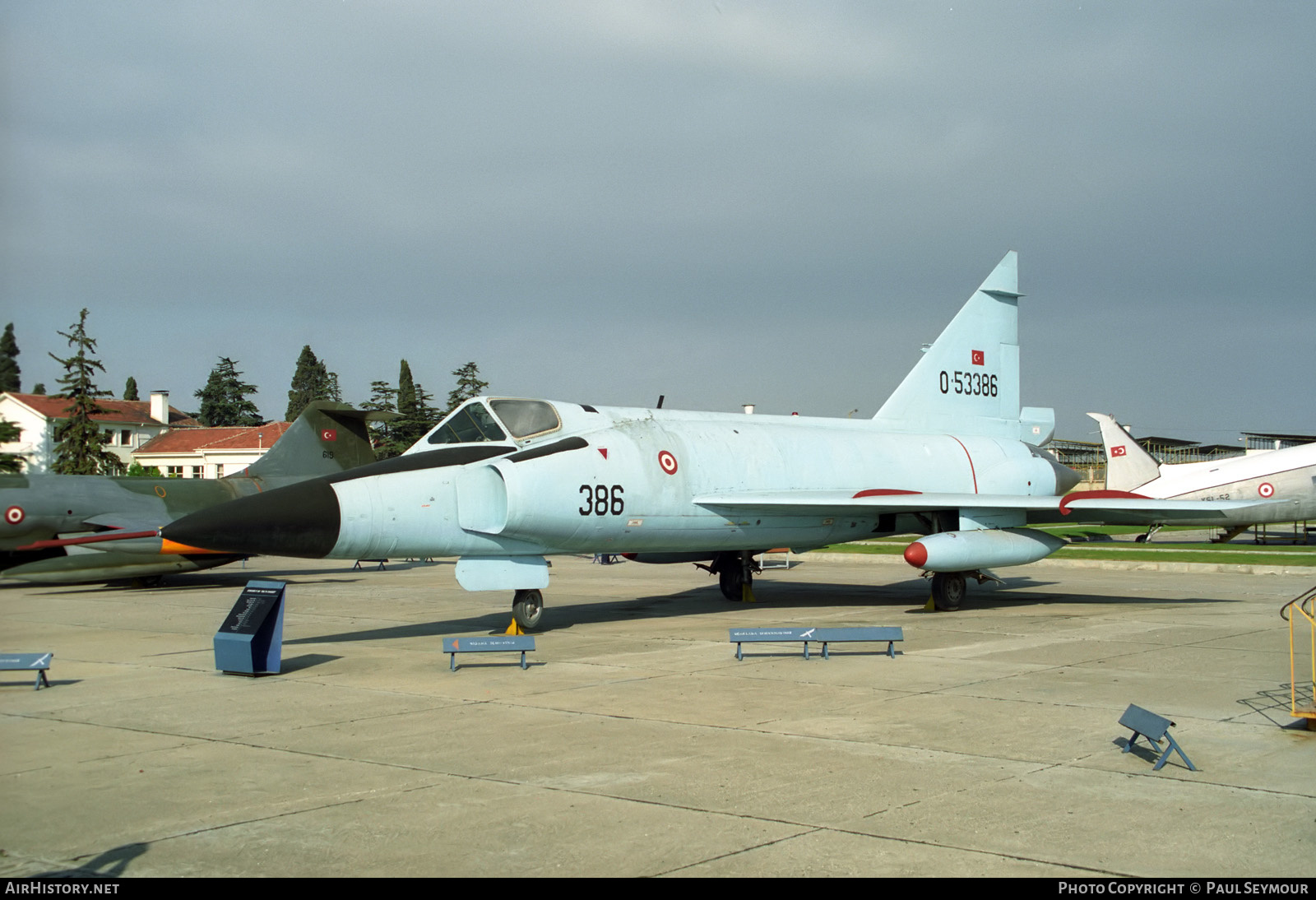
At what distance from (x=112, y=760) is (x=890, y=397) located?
14.5 m

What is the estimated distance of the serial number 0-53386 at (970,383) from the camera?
63.1 ft

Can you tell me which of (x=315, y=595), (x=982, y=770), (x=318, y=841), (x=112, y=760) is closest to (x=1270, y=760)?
(x=982, y=770)

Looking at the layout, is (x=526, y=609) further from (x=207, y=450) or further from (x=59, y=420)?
(x=207, y=450)

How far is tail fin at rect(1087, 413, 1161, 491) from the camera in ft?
116

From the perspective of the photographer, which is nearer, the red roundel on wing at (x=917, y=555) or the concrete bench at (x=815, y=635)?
the concrete bench at (x=815, y=635)

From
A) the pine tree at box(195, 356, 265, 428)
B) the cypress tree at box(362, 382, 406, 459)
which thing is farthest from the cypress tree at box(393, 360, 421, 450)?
the pine tree at box(195, 356, 265, 428)

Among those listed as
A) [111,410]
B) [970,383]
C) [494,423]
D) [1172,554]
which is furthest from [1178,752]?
[111,410]

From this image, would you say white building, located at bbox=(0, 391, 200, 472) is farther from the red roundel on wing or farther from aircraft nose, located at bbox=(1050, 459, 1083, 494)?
aircraft nose, located at bbox=(1050, 459, 1083, 494)

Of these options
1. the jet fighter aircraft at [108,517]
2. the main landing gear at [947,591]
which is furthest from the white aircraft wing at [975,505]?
the jet fighter aircraft at [108,517]

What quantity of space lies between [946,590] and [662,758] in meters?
10.1

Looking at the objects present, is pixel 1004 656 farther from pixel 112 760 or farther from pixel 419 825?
pixel 112 760

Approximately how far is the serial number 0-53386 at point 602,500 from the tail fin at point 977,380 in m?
6.77

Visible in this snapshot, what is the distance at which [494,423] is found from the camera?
1359cm

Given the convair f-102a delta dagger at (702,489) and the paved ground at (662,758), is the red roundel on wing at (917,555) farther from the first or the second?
the paved ground at (662,758)
